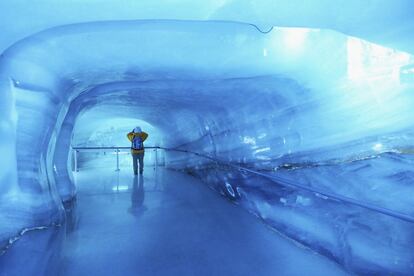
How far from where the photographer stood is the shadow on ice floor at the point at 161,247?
1.87 metres

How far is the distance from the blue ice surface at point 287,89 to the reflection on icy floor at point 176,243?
0.91 ft

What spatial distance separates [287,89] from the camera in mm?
3057

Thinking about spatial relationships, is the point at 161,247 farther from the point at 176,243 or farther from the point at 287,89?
the point at 287,89

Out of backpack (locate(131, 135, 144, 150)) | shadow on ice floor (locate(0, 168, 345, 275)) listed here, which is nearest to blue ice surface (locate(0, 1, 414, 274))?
shadow on ice floor (locate(0, 168, 345, 275))

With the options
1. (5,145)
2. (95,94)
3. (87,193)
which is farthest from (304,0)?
(87,193)

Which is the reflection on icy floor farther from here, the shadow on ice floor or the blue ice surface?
the blue ice surface

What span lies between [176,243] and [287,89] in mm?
2043

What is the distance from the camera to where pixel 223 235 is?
2.53 meters

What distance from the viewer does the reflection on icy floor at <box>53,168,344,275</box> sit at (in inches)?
74.4

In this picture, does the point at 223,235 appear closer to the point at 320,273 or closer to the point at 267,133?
the point at 320,273

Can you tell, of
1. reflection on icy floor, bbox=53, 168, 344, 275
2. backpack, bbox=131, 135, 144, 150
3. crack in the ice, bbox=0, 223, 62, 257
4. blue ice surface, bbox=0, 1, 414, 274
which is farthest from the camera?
backpack, bbox=131, 135, 144, 150

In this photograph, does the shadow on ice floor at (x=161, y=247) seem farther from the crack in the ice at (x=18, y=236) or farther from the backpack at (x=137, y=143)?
the backpack at (x=137, y=143)

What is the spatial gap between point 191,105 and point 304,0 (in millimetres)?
3619

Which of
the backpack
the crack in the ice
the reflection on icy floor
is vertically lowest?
the reflection on icy floor
